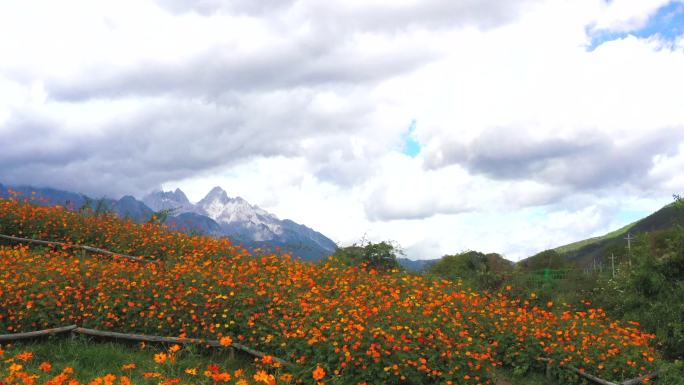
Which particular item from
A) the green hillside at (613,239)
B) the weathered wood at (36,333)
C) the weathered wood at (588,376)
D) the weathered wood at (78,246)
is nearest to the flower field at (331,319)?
the weathered wood at (588,376)

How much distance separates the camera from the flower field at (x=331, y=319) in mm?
7582

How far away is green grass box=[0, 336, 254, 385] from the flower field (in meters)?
0.29

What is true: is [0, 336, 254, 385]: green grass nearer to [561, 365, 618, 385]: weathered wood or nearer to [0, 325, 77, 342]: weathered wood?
[0, 325, 77, 342]: weathered wood

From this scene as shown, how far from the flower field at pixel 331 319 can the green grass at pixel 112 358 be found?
0.29 metres

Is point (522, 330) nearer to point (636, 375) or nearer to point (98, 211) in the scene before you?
point (636, 375)

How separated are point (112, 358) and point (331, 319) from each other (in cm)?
302

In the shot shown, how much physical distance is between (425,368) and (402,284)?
3869mm

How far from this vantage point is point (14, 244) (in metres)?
14.6

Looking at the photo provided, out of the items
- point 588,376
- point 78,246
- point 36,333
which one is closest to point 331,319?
point 588,376

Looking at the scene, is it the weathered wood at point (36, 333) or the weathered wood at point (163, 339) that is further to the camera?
the weathered wood at point (36, 333)

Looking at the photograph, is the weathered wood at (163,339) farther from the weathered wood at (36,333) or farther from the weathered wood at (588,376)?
the weathered wood at (588,376)

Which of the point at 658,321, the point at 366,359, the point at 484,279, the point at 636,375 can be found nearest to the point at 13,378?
the point at 366,359

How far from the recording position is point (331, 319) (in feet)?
27.5

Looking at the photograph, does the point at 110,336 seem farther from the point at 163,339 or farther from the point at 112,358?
the point at 163,339
